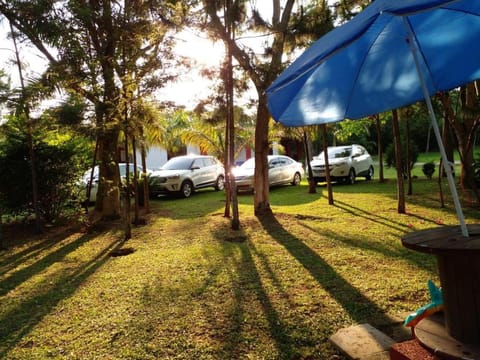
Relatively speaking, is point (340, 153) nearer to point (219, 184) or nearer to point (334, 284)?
point (219, 184)

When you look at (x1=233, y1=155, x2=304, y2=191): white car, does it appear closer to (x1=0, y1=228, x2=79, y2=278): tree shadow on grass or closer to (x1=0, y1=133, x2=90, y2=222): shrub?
(x1=0, y1=133, x2=90, y2=222): shrub

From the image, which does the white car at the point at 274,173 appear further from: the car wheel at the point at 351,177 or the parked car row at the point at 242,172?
the car wheel at the point at 351,177

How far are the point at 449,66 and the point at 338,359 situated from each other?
2541 millimetres

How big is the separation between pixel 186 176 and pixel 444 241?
42.3 ft

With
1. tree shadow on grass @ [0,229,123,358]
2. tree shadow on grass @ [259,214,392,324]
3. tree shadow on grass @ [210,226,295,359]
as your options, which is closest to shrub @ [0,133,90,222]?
tree shadow on grass @ [0,229,123,358]

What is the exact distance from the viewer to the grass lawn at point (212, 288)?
11.0 feet

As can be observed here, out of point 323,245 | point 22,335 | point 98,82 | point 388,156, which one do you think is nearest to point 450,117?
point 323,245

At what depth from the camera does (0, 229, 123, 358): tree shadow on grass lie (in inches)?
150

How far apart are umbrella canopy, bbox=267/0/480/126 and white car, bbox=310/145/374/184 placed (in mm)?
13263

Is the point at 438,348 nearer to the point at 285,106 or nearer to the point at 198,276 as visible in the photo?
the point at 285,106

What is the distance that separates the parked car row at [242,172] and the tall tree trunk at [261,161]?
15.5 ft

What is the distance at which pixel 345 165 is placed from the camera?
16703 millimetres

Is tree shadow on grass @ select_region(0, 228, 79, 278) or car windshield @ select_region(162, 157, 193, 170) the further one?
car windshield @ select_region(162, 157, 193, 170)

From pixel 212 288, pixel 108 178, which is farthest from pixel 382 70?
pixel 108 178
